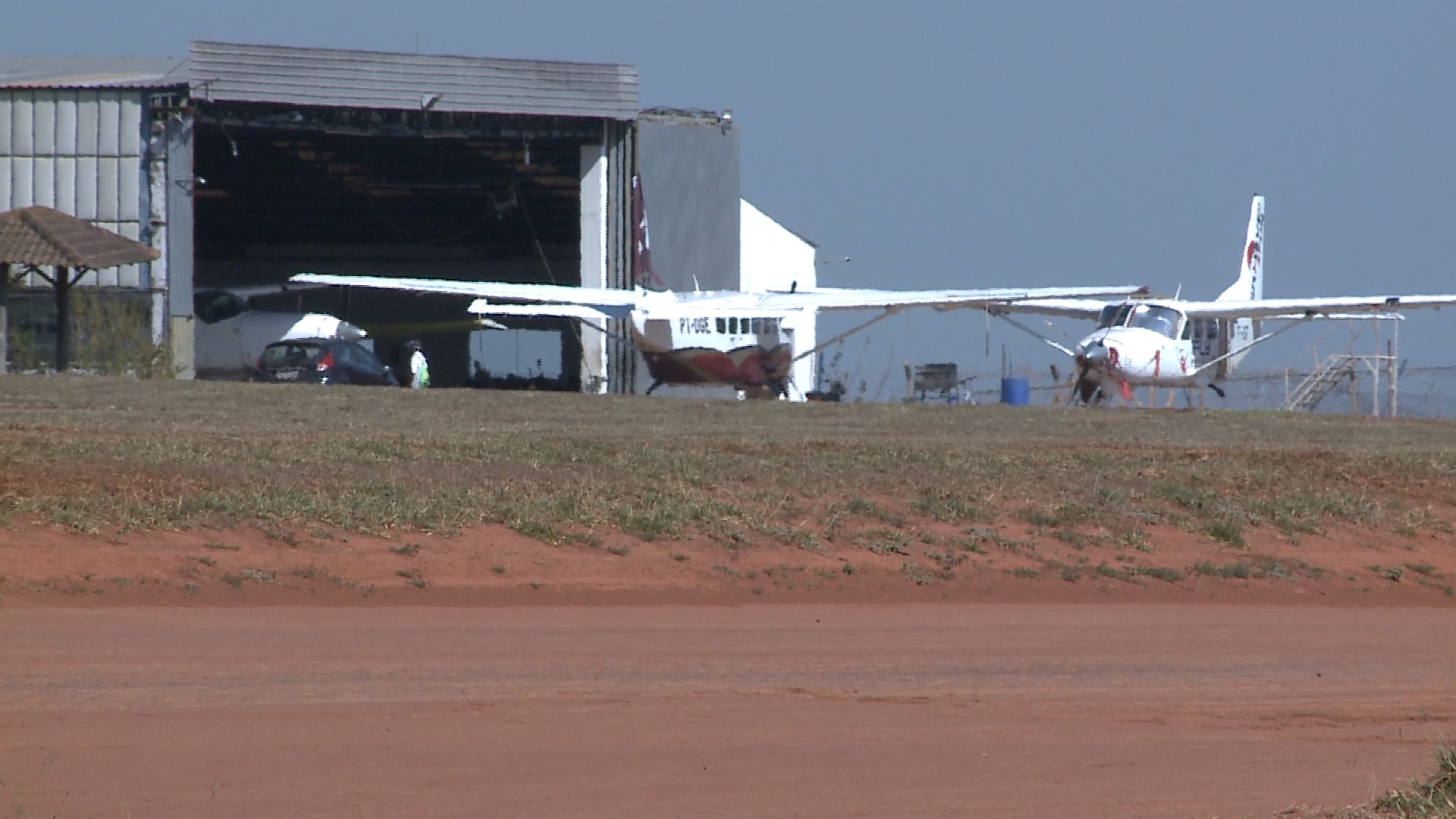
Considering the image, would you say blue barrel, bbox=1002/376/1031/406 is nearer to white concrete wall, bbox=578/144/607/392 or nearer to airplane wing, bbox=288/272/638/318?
airplane wing, bbox=288/272/638/318

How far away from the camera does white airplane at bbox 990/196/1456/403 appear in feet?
108

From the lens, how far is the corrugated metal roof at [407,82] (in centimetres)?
3531

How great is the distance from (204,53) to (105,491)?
25.4 metres

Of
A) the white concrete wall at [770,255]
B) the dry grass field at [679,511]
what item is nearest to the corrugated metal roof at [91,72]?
the dry grass field at [679,511]

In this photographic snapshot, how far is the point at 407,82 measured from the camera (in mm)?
36469

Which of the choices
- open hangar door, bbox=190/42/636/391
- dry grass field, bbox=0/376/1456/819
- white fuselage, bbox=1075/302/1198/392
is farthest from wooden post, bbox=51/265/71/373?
white fuselage, bbox=1075/302/1198/392

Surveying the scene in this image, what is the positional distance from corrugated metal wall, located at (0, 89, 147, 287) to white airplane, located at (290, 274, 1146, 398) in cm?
434

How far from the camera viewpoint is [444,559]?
11422 millimetres

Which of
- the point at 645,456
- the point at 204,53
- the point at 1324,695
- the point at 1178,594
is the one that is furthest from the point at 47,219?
the point at 1324,695

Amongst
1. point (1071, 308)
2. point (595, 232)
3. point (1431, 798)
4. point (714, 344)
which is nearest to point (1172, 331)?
point (1071, 308)

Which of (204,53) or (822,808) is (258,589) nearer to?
(822,808)

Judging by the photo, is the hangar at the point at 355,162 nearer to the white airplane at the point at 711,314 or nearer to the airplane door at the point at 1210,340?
the white airplane at the point at 711,314

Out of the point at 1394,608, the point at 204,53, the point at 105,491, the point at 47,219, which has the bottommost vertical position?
the point at 1394,608

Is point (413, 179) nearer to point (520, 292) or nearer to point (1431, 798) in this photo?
point (520, 292)
